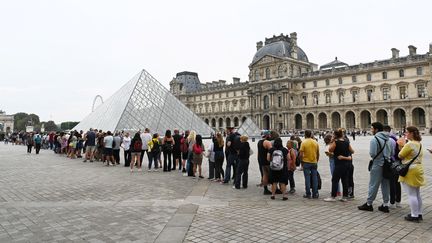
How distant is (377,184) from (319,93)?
5279 cm

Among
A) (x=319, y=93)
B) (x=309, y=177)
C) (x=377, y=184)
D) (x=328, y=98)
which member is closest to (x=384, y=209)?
(x=377, y=184)

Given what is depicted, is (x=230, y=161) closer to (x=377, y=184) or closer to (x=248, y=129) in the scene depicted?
(x=377, y=184)

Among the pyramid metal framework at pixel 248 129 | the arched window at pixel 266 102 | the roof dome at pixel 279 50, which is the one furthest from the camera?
the arched window at pixel 266 102

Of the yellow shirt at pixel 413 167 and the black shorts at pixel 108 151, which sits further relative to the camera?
the black shorts at pixel 108 151

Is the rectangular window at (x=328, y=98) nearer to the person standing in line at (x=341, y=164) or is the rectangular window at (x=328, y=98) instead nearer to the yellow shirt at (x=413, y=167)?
the person standing in line at (x=341, y=164)

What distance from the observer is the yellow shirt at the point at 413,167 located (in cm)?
464

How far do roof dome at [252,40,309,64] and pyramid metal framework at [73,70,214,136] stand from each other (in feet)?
117

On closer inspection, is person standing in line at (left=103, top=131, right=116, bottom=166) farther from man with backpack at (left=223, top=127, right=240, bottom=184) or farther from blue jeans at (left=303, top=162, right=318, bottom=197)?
blue jeans at (left=303, top=162, right=318, bottom=197)

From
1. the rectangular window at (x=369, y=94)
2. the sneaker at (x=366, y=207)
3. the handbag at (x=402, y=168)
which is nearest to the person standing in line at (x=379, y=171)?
the sneaker at (x=366, y=207)

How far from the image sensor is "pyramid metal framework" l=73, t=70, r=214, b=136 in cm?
2340

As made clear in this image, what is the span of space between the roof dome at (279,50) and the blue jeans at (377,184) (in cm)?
5600

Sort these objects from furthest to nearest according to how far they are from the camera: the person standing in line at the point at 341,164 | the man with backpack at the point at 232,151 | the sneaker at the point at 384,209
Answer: the man with backpack at the point at 232,151 → the person standing in line at the point at 341,164 → the sneaker at the point at 384,209

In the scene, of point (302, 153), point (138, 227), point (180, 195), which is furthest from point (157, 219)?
point (302, 153)

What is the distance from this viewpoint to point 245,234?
13.4ft
